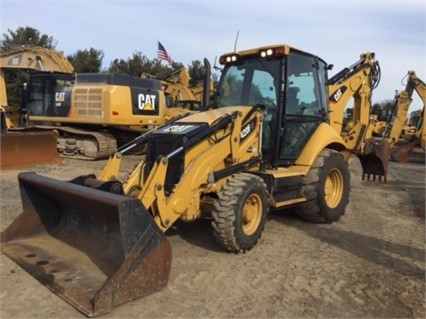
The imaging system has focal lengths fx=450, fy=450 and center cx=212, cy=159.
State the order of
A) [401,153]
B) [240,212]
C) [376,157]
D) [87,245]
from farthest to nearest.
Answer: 1. [401,153]
2. [376,157]
3. [240,212]
4. [87,245]

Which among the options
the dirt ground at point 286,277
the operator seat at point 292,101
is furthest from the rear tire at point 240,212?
the operator seat at point 292,101

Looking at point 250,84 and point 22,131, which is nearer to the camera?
point 250,84

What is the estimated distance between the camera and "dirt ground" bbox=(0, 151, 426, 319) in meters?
3.57

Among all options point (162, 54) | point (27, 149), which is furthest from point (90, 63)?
point (27, 149)

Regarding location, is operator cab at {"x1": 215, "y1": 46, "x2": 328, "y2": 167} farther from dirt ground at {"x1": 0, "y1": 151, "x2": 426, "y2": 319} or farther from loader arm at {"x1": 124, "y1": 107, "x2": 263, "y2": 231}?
dirt ground at {"x1": 0, "y1": 151, "x2": 426, "y2": 319}

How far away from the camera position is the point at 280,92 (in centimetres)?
582

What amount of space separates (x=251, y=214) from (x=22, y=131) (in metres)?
10.7

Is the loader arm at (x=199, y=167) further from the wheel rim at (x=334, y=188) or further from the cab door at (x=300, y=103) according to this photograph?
the wheel rim at (x=334, y=188)

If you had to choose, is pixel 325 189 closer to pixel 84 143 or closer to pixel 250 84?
pixel 250 84

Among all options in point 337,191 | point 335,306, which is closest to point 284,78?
point 337,191

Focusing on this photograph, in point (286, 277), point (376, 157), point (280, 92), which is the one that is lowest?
point (286, 277)

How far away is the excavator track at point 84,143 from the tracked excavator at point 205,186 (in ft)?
23.2

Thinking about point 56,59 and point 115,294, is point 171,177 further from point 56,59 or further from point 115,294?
point 56,59

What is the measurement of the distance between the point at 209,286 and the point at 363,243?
2.39 m
